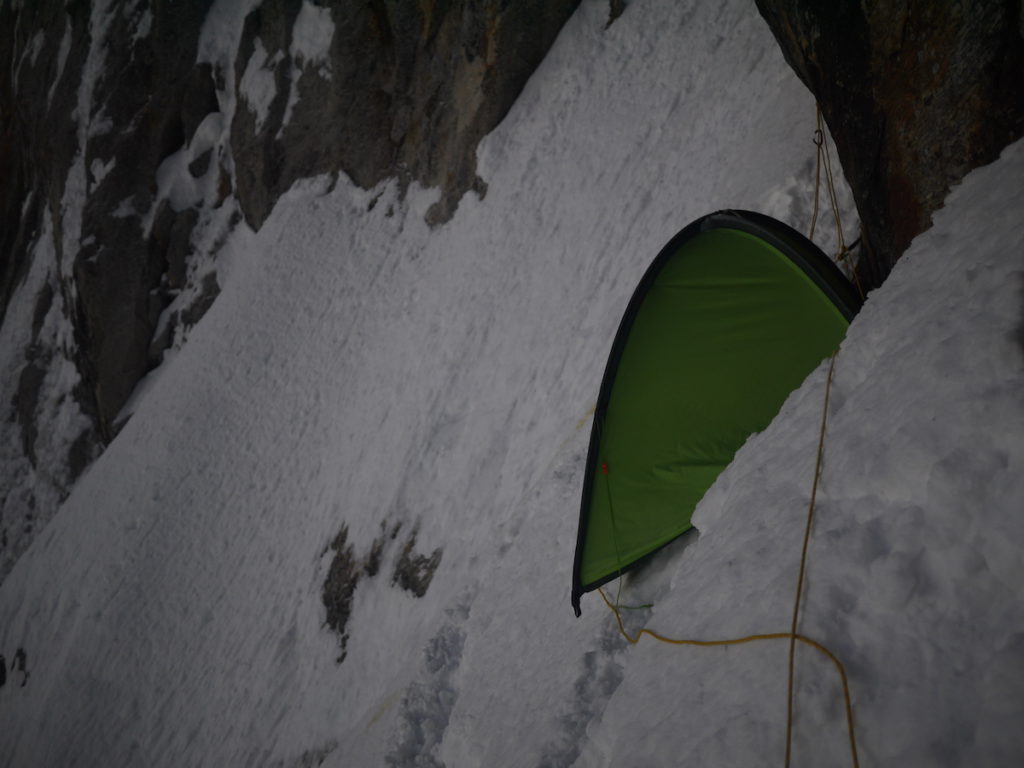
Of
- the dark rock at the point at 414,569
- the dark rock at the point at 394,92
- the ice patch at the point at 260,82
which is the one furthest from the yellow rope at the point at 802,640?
the ice patch at the point at 260,82

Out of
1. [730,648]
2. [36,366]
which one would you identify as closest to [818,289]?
[730,648]

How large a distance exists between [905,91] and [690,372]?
185 cm

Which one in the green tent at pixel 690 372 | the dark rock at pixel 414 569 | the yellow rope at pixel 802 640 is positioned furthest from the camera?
the dark rock at pixel 414 569

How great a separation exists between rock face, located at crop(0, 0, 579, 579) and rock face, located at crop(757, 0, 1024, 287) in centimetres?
691

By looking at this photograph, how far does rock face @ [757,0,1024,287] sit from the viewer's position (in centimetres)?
283

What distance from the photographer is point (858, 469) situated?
2.34m

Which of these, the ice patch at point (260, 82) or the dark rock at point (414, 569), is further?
the ice patch at point (260, 82)

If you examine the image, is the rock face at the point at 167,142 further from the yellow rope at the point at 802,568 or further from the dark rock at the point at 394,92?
the yellow rope at the point at 802,568

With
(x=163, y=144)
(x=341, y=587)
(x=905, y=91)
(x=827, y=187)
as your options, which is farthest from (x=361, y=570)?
(x=163, y=144)

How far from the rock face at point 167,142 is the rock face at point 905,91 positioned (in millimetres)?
6907

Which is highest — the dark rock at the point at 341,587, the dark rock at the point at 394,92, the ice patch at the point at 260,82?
the ice patch at the point at 260,82

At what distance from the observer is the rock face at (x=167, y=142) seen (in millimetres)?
11000

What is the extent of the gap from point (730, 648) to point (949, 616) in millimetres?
723

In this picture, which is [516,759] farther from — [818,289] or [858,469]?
[818,289]
